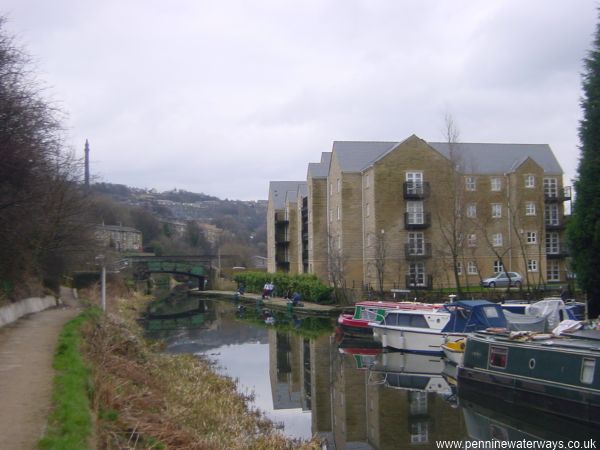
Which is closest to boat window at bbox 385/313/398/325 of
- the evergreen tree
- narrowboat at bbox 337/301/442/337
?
narrowboat at bbox 337/301/442/337

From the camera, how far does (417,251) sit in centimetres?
4966

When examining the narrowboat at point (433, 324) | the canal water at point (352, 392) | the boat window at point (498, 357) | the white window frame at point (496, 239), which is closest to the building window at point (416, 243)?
the white window frame at point (496, 239)

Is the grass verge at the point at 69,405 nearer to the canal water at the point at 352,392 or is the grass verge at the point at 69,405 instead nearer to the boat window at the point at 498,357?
the canal water at the point at 352,392

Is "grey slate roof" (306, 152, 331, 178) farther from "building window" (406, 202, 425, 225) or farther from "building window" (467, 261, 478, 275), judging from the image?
"building window" (467, 261, 478, 275)

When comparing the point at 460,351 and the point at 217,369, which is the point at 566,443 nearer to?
the point at 460,351

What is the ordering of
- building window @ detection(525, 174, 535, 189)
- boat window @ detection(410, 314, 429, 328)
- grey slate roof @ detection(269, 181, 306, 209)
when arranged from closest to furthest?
boat window @ detection(410, 314, 429, 328), building window @ detection(525, 174, 535, 189), grey slate roof @ detection(269, 181, 306, 209)

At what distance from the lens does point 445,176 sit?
49.7 metres

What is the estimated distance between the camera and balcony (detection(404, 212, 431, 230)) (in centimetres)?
4972

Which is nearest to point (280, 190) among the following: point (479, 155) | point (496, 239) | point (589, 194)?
point (479, 155)

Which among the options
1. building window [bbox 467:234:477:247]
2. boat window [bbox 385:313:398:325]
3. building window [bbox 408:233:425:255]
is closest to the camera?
boat window [bbox 385:313:398:325]

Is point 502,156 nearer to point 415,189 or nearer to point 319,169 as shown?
point 415,189

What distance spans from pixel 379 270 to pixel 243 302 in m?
19.7

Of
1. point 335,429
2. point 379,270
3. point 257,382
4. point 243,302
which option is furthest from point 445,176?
point 335,429

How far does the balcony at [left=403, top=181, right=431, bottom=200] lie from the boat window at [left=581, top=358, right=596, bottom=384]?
3409 centimetres
